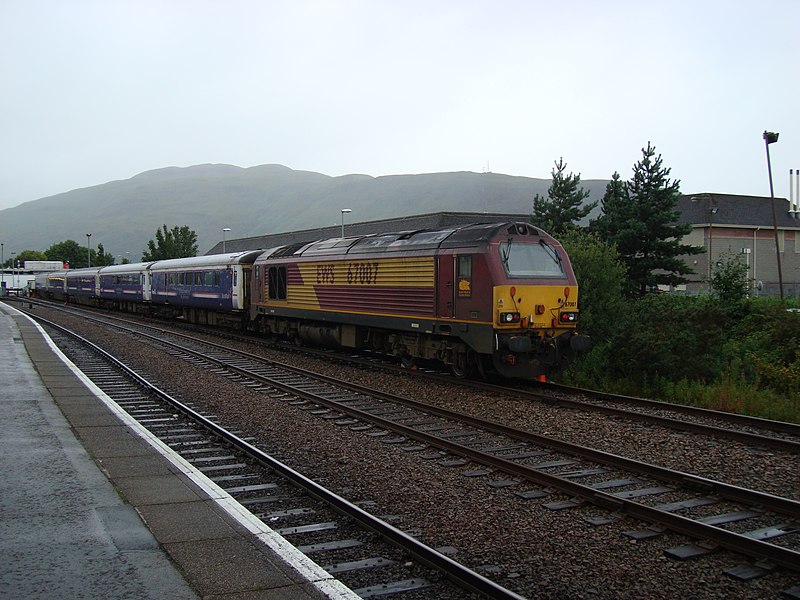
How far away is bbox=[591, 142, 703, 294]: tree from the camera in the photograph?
78.2 ft

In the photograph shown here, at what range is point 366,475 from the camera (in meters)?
8.19

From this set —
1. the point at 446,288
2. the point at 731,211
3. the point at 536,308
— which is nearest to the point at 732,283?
Answer: the point at 536,308

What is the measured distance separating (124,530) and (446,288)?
9.68 m

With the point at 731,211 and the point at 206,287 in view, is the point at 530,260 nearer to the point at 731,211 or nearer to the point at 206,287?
the point at 206,287

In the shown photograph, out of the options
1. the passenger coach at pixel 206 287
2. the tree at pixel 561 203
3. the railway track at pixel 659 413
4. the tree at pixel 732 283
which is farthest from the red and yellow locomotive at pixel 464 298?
the tree at pixel 561 203

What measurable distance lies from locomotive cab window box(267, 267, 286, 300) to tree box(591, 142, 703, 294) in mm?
11508

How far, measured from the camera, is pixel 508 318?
13477 millimetres

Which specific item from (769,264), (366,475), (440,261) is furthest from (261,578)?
(769,264)

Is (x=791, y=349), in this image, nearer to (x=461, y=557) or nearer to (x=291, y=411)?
(x=291, y=411)

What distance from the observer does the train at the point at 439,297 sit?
13758mm

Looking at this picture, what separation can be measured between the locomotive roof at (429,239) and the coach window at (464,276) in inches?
12.7

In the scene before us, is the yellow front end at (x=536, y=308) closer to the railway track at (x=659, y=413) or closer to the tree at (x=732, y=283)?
the railway track at (x=659, y=413)

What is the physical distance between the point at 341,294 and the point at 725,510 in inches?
514

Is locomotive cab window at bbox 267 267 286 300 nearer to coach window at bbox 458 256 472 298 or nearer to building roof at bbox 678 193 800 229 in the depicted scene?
coach window at bbox 458 256 472 298
